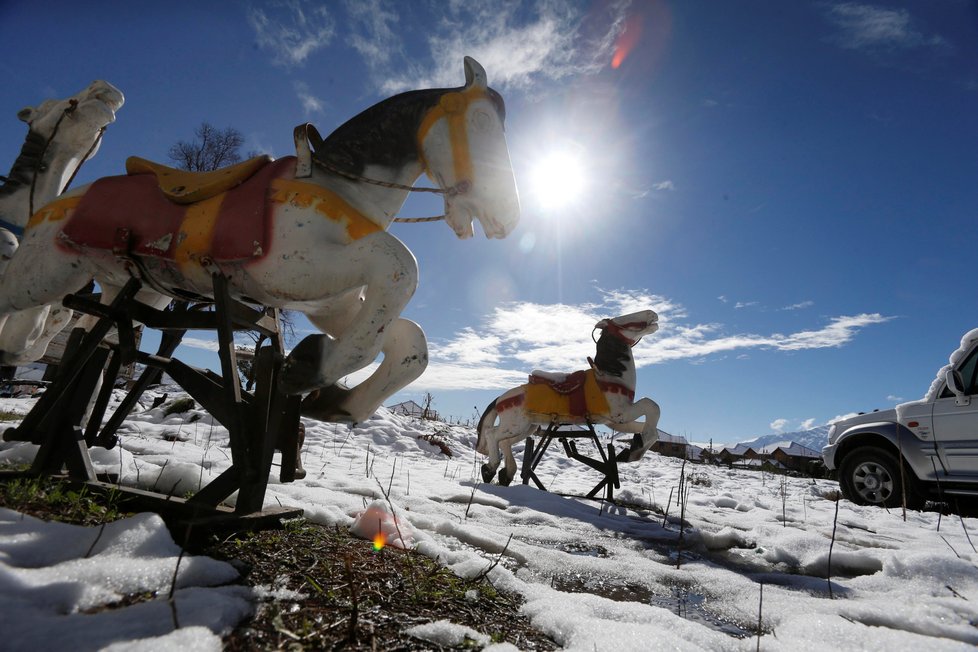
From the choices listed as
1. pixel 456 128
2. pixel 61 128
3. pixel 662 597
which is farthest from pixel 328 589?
pixel 61 128

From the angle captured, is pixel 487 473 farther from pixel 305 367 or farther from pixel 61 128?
pixel 61 128

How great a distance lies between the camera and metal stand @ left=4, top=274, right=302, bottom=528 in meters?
1.79

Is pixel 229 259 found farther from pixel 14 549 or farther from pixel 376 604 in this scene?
pixel 376 604

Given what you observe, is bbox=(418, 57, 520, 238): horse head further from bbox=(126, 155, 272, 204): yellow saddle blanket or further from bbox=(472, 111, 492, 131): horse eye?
bbox=(126, 155, 272, 204): yellow saddle blanket

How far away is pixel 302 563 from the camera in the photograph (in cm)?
150

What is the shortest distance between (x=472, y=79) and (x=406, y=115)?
1.22ft

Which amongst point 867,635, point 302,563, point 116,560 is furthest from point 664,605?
point 116,560

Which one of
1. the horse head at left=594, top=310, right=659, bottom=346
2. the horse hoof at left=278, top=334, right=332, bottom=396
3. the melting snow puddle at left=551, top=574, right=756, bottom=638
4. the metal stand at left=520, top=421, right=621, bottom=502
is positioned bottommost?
the melting snow puddle at left=551, top=574, right=756, bottom=638

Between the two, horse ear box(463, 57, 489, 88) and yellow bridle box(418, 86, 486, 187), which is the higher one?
horse ear box(463, 57, 489, 88)

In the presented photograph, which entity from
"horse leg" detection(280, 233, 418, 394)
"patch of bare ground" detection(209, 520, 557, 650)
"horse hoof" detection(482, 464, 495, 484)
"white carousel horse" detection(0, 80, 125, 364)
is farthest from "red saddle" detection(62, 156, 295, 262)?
"horse hoof" detection(482, 464, 495, 484)

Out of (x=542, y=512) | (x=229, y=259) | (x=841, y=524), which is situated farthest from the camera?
(x=841, y=524)

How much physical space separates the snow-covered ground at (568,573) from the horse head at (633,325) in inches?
101

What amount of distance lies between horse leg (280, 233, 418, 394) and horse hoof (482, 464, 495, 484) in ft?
16.8

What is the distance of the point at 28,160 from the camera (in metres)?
3.05
